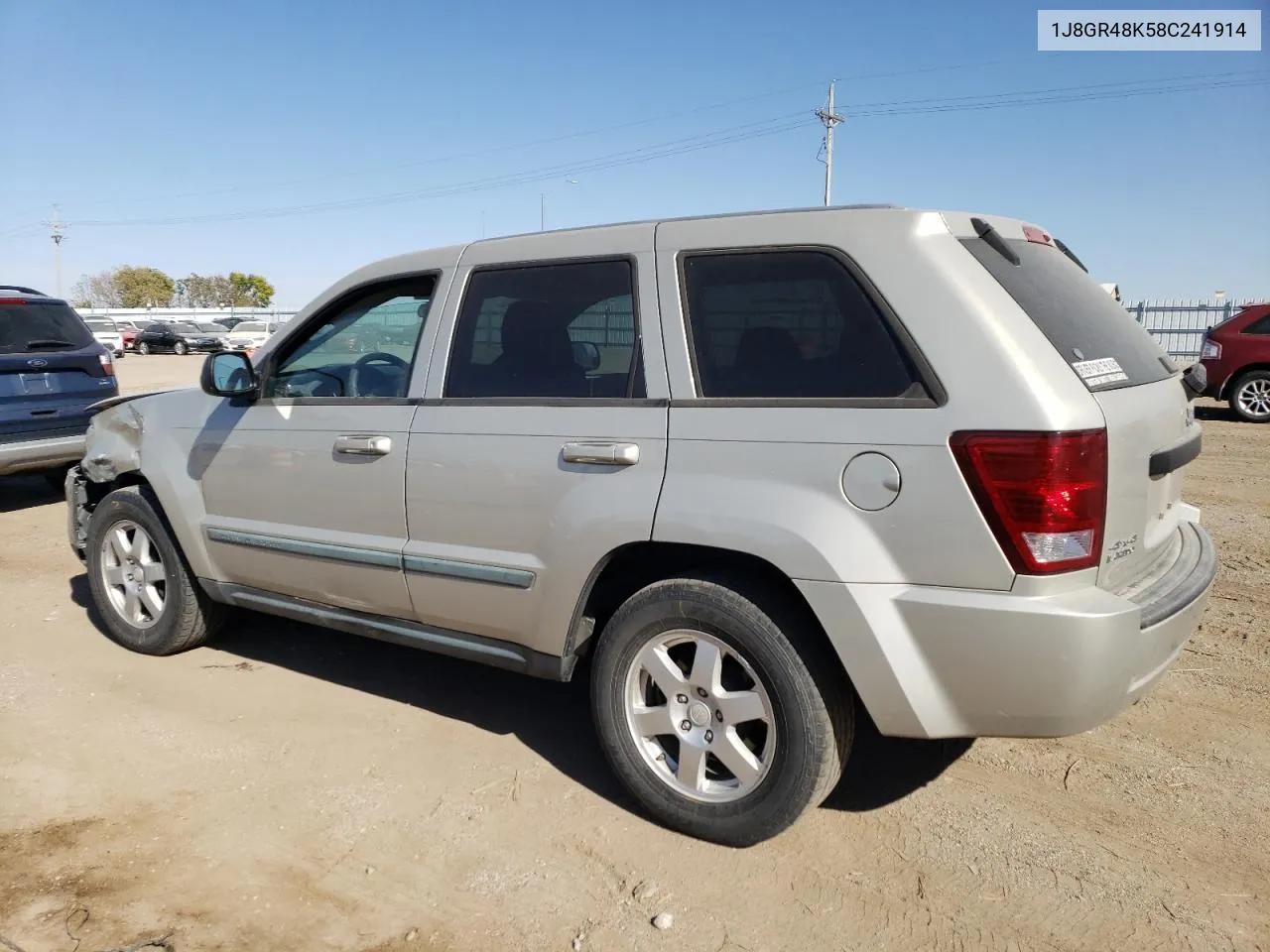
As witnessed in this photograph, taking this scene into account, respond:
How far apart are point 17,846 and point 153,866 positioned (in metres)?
0.49

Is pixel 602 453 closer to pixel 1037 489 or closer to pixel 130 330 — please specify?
pixel 1037 489

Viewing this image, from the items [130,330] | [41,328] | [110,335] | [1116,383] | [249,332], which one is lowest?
[1116,383]

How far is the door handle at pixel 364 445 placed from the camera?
3.61 metres

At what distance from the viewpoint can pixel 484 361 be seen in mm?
3539

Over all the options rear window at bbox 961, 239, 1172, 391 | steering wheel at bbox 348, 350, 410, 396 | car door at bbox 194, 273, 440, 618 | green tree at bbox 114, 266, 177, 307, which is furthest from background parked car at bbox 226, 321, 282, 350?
green tree at bbox 114, 266, 177, 307

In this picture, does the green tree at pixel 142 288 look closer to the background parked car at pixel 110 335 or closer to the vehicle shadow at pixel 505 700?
the background parked car at pixel 110 335

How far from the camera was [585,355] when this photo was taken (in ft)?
10.9

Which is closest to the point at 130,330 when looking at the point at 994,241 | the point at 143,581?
the point at 143,581

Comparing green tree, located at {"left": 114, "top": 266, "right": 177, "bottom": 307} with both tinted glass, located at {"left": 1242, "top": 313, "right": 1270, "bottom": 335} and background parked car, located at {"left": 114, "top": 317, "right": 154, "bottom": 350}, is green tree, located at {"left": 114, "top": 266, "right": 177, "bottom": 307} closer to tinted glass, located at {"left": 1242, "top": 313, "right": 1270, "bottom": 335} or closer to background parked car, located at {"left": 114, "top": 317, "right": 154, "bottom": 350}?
background parked car, located at {"left": 114, "top": 317, "right": 154, "bottom": 350}

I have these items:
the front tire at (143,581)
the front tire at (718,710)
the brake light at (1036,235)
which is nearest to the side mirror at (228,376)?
the front tire at (143,581)

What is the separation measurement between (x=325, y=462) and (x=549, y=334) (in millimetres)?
1078

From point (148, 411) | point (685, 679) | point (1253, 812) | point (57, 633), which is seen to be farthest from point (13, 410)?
point (1253, 812)

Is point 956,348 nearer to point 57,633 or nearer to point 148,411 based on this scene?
point 148,411

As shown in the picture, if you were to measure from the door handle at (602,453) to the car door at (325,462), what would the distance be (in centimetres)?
77
